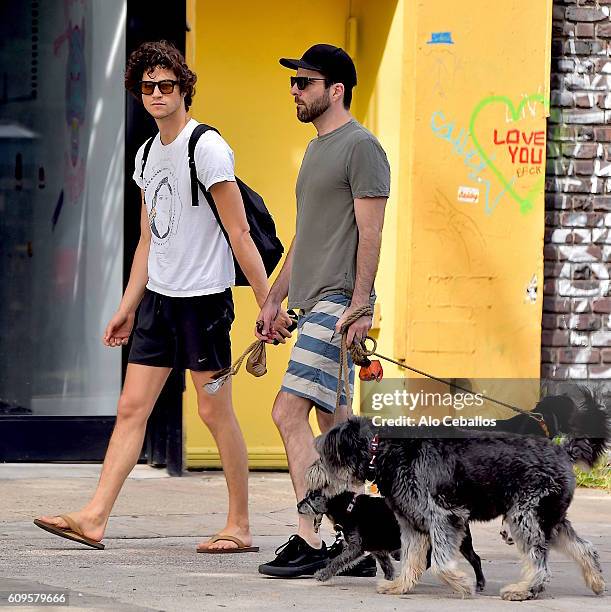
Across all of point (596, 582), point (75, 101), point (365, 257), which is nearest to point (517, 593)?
point (596, 582)

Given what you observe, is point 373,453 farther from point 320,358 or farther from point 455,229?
point 455,229

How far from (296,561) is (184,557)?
A: 66cm

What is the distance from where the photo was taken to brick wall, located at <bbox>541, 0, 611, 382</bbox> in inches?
369

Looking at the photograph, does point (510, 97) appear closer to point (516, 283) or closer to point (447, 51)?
point (447, 51)

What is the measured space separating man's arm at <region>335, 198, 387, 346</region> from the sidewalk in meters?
1.04

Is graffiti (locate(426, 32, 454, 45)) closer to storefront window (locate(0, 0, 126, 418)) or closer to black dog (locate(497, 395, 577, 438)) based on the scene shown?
storefront window (locate(0, 0, 126, 418))

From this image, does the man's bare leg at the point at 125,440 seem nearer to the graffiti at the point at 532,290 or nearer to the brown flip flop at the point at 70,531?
the brown flip flop at the point at 70,531

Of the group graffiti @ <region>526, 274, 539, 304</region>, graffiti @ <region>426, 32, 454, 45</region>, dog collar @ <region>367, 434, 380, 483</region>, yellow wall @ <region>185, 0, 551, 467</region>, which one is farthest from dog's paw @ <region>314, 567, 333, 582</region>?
graffiti @ <region>426, 32, 454, 45</region>

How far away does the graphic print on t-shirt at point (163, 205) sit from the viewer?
6652 millimetres

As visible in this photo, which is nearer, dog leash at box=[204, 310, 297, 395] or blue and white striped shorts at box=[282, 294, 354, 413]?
blue and white striped shorts at box=[282, 294, 354, 413]

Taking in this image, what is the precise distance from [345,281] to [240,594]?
51.5 inches

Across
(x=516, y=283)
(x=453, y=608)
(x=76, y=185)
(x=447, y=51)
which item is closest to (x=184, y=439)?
(x=76, y=185)

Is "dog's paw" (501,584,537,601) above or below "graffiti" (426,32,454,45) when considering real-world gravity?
below

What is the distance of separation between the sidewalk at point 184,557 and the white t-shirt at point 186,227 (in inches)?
47.5
